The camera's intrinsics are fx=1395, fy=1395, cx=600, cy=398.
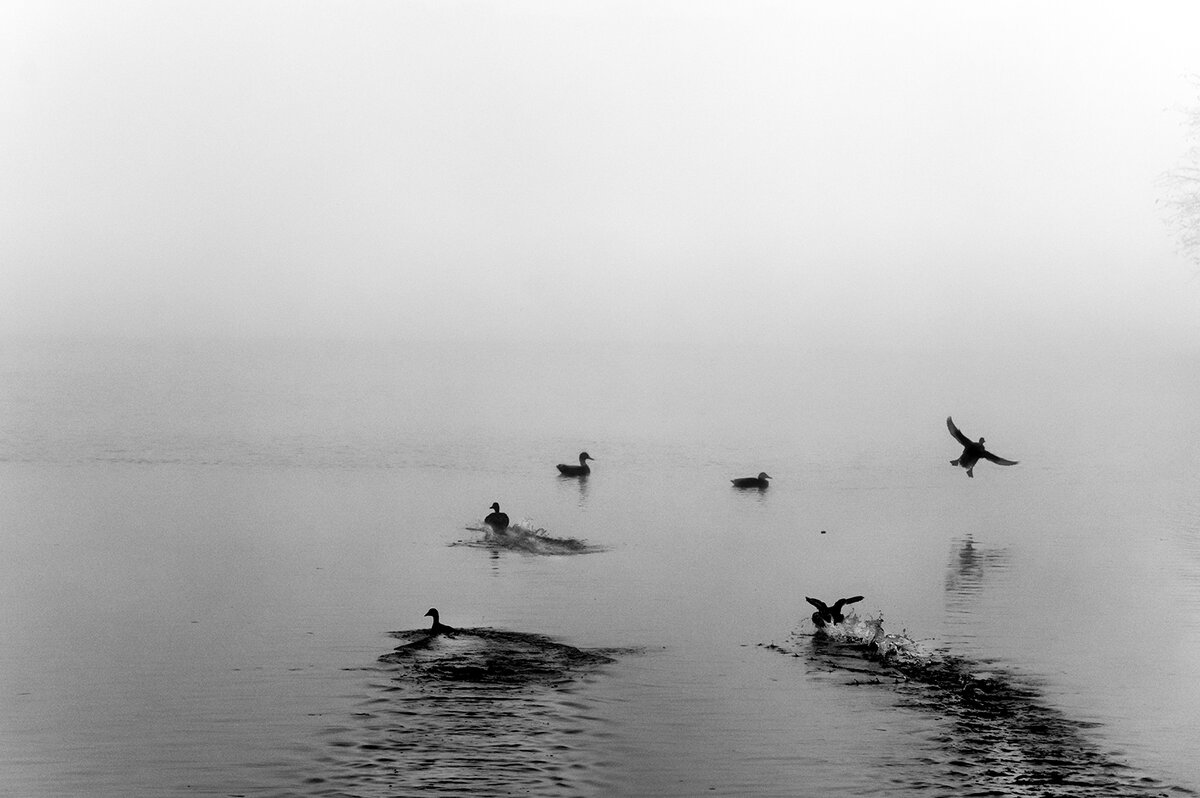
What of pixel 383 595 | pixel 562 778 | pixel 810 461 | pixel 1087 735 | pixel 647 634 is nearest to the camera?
pixel 562 778

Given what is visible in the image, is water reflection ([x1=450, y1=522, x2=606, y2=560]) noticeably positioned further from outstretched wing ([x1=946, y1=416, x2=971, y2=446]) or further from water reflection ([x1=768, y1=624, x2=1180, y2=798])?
water reflection ([x1=768, y1=624, x2=1180, y2=798])

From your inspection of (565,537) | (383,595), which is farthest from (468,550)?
(383,595)

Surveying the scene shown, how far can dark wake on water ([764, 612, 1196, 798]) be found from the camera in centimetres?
1482

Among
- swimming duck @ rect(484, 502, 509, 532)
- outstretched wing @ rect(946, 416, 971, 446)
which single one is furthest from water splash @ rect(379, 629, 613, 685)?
outstretched wing @ rect(946, 416, 971, 446)

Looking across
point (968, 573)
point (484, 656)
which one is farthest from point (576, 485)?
point (484, 656)

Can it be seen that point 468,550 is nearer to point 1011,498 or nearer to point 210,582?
point 210,582

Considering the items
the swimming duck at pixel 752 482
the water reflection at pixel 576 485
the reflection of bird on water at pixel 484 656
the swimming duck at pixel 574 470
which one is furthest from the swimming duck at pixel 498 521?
the swimming duck at pixel 574 470

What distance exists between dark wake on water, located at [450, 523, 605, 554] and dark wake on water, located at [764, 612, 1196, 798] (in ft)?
33.3

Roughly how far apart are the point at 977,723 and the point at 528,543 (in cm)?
1667

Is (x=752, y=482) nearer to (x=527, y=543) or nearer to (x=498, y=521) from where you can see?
(x=498, y=521)

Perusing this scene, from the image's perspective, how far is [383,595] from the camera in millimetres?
25859

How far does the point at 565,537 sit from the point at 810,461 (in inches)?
1029

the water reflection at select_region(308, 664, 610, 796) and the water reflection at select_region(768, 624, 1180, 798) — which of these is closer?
the water reflection at select_region(308, 664, 610, 796)

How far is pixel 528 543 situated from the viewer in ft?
107
